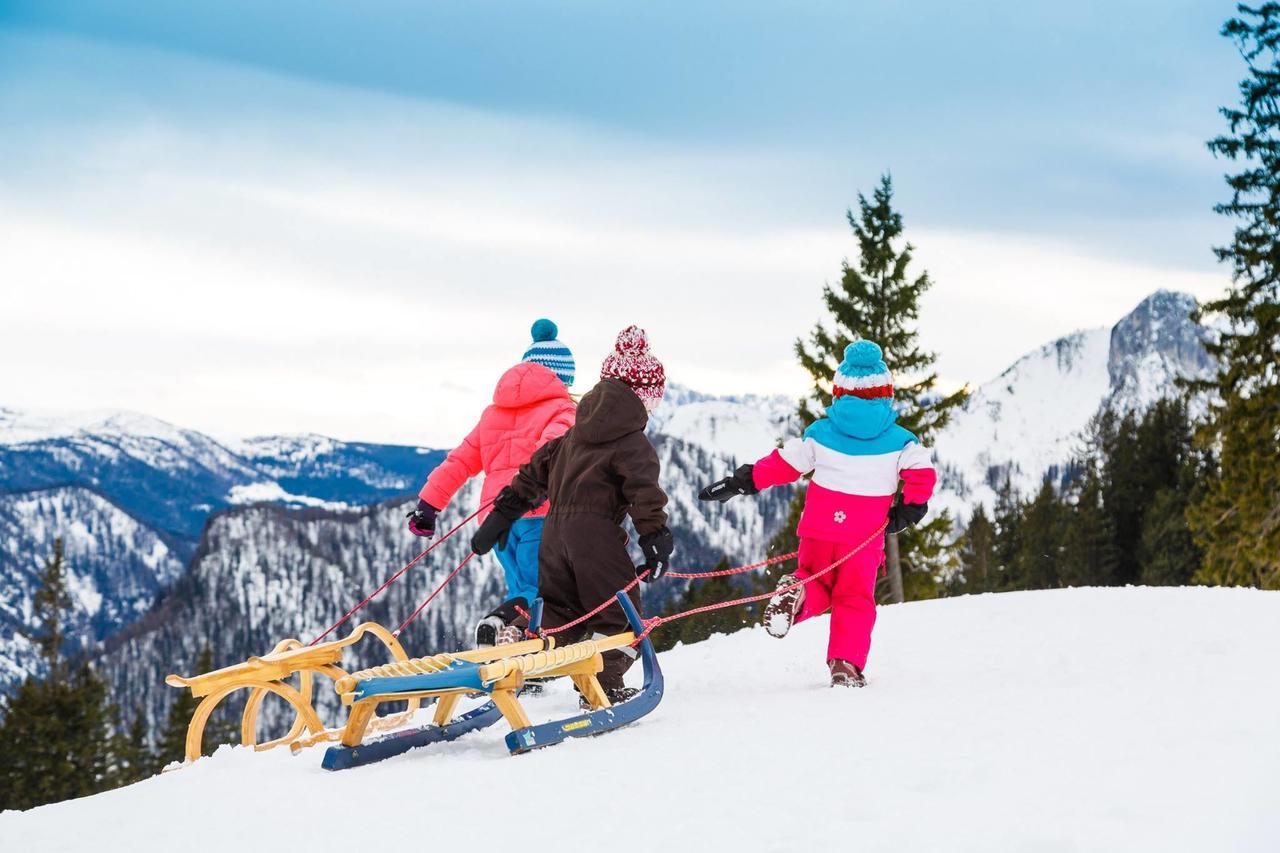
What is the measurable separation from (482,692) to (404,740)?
522 mm

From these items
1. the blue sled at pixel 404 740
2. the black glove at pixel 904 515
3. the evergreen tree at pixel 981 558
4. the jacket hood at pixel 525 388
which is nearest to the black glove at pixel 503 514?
the blue sled at pixel 404 740

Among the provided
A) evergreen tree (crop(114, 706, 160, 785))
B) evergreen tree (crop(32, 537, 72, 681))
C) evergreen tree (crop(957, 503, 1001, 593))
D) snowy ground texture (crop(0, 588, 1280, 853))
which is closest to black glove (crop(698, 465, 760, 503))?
snowy ground texture (crop(0, 588, 1280, 853))

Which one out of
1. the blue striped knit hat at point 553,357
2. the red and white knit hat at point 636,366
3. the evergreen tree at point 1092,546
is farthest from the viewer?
the evergreen tree at point 1092,546

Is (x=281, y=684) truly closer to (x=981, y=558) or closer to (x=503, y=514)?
(x=503, y=514)

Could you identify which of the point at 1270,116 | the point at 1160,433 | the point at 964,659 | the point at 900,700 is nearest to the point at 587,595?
the point at 900,700

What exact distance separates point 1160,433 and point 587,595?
40.4 meters

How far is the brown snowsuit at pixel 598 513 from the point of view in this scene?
5.80 meters

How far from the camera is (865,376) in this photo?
664 centimetres

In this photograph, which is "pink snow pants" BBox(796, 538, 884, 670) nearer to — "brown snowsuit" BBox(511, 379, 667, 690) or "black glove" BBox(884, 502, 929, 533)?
"black glove" BBox(884, 502, 929, 533)

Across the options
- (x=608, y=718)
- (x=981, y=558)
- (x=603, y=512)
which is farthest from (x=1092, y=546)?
(x=608, y=718)

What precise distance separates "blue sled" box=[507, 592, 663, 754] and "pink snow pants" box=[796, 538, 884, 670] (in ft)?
4.42

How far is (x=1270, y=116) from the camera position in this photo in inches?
827

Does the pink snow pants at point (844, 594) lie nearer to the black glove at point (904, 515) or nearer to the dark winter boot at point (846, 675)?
the dark winter boot at point (846, 675)

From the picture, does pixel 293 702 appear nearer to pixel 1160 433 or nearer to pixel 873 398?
pixel 873 398
